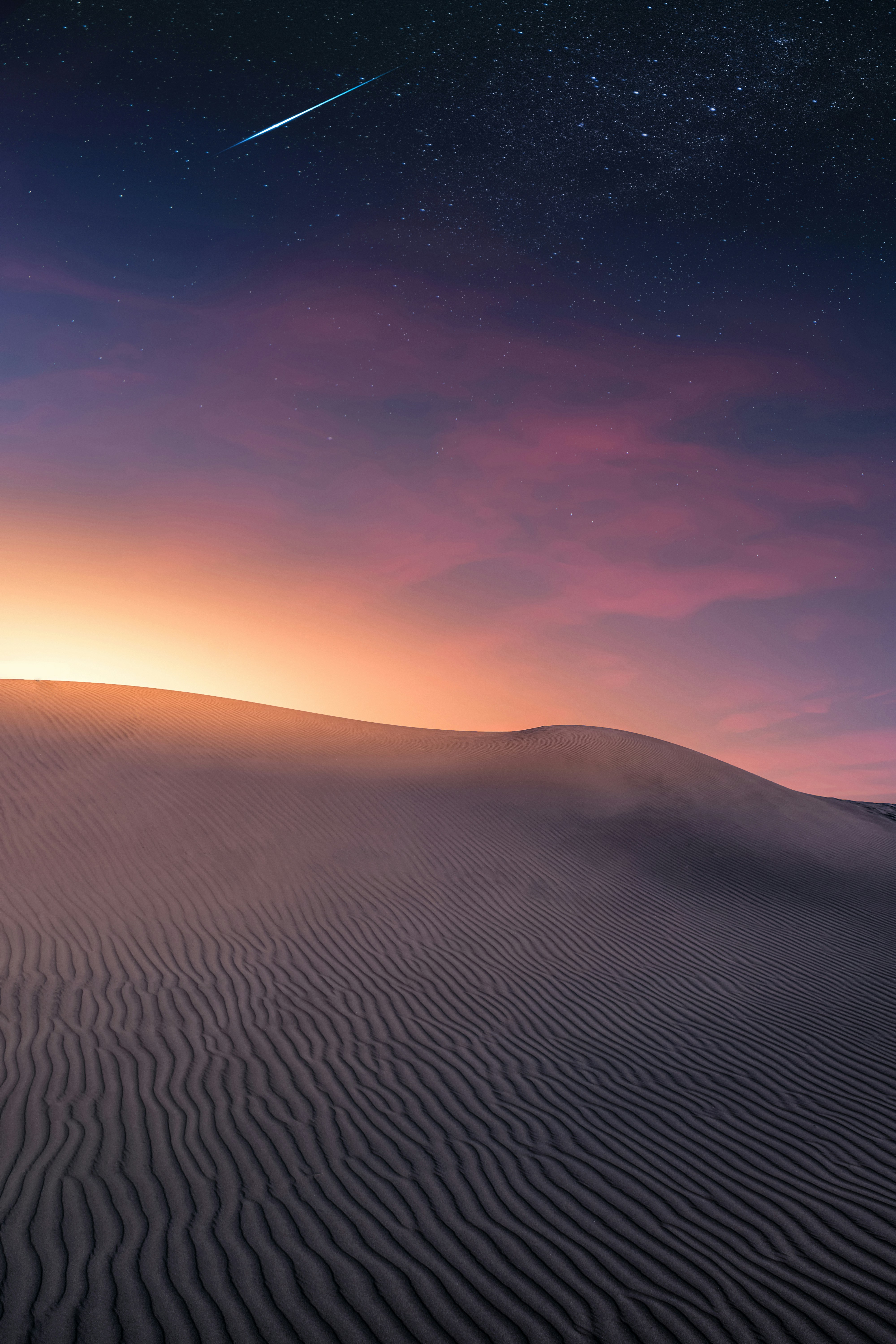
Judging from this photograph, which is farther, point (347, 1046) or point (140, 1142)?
point (347, 1046)

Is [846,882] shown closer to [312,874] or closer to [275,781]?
[312,874]

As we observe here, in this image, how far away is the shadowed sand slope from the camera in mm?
3381

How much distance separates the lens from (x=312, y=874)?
13117mm

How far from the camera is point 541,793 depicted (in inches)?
782

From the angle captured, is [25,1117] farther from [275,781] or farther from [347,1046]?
[275,781]

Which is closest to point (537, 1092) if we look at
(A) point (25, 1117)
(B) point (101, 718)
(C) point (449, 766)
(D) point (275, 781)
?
(A) point (25, 1117)

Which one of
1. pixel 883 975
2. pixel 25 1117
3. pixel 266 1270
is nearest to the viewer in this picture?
pixel 266 1270

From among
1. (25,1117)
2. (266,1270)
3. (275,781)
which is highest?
(275,781)

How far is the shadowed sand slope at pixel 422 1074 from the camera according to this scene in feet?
11.1

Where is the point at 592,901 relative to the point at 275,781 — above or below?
below

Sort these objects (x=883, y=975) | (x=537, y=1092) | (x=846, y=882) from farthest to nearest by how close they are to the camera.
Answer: (x=846, y=882) → (x=883, y=975) → (x=537, y=1092)

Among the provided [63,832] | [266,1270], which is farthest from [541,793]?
[266,1270]

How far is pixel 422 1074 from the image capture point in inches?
251

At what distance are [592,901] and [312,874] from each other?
5085 mm
